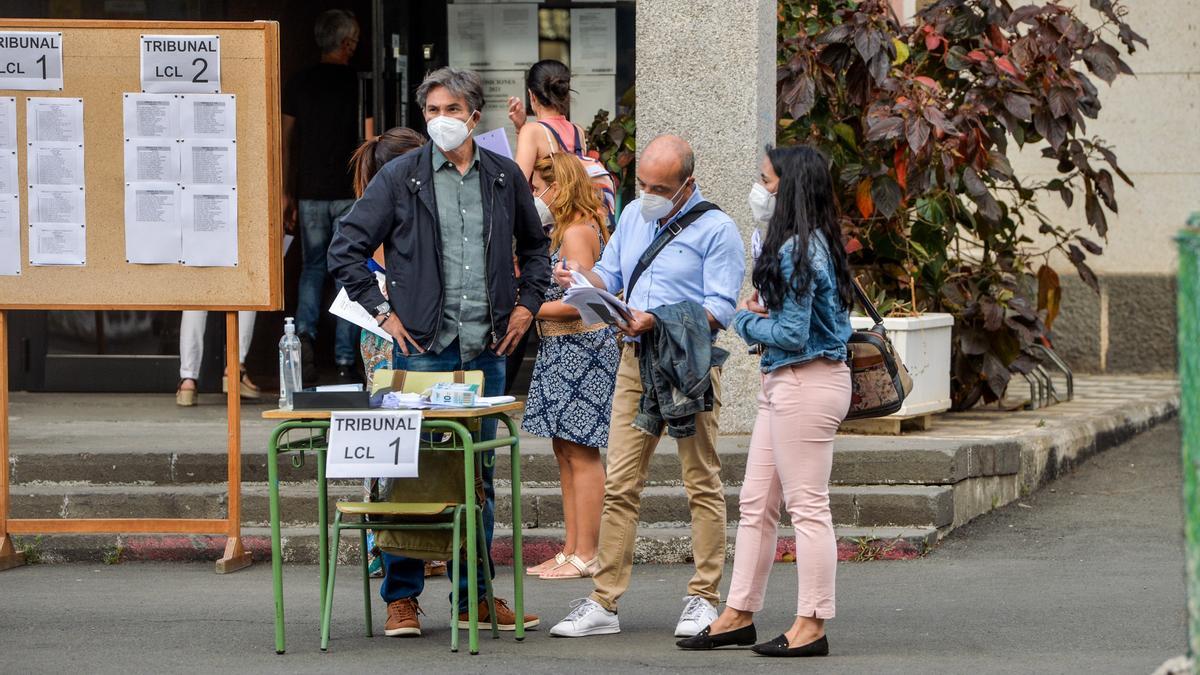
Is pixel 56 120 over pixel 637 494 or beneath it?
over

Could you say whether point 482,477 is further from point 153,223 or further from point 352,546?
point 153,223

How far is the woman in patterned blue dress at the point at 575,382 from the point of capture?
23.9 feet

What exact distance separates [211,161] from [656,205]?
237cm

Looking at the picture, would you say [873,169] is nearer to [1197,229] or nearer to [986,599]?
[986,599]

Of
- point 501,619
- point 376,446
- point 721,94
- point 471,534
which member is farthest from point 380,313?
point 721,94

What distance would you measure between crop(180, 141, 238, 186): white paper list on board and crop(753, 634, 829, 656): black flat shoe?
3.25 metres

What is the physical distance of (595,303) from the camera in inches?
240

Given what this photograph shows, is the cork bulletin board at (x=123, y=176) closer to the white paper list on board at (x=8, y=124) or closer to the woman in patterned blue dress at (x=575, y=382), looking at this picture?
the white paper list on board at (x=8, y=124)

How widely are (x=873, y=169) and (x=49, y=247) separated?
4.34m

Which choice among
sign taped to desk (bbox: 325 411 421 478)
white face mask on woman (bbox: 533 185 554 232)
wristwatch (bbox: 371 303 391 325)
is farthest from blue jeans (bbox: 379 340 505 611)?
white face mask on woman (bbox: 533 185 554 232)

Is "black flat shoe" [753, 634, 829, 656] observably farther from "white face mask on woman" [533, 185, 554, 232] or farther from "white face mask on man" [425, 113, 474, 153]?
"white face mask on woman" [533, 185, 554, 232]

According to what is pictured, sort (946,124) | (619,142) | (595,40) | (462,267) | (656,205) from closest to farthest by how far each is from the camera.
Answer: (656,205) < (462,267) < (946,124) < (619,142) < (595,40)

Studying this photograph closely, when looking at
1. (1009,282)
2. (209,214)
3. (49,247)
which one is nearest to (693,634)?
(209,214)

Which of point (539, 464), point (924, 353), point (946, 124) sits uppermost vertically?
point (946, 124)
